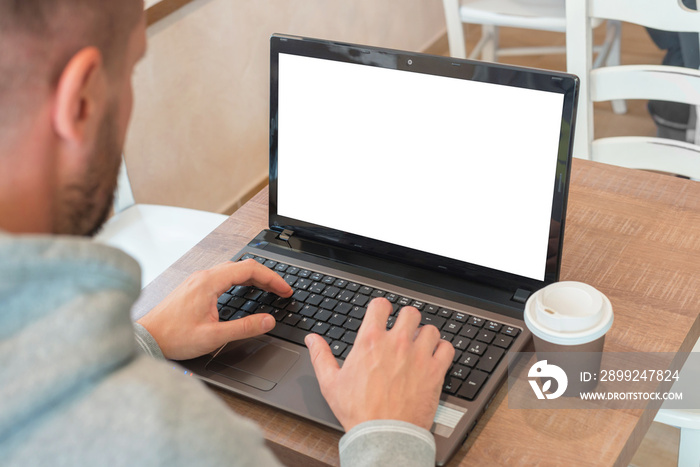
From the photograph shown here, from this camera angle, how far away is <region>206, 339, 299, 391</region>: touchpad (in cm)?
77

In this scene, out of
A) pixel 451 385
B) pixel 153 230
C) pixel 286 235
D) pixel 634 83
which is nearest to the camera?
pixel 451 385

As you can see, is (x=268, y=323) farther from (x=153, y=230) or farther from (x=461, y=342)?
(x=153, y=230)

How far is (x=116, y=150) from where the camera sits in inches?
19.9

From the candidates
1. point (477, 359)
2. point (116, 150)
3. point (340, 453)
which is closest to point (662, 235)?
point (477, 359)

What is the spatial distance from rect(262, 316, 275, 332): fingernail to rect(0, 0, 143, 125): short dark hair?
0.41 meters

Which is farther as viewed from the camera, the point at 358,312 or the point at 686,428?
the point at 686,428

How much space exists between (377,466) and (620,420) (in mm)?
259

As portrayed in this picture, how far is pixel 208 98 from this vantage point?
2105 millimetres

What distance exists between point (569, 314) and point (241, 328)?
1.12 ft

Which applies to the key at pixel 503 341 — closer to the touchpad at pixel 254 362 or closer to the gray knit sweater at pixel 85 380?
the touchpad at pixel 254 362

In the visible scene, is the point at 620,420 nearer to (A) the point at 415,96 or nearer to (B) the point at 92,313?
(A) the point at 415,96

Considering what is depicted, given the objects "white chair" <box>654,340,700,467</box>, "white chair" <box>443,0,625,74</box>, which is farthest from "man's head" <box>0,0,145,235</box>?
"white chair" <box>443,0,625,74</box>

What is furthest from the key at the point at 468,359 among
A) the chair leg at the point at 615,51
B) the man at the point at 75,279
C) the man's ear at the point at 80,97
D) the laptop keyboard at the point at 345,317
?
the chair leg at the point at 615,51

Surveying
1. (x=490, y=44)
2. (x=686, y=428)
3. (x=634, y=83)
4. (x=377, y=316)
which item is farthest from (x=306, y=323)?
(x=490, y=44)
